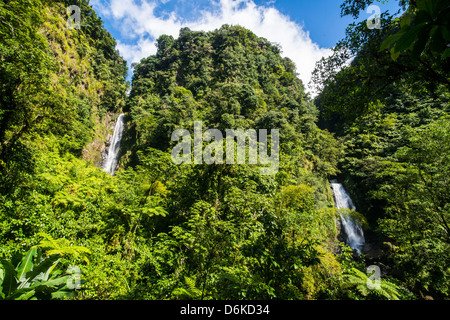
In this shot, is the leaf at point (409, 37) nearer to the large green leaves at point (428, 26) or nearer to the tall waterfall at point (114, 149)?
the large green leaves at point (428, 26)

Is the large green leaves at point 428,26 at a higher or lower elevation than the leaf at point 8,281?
higher

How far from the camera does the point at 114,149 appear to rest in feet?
90.5

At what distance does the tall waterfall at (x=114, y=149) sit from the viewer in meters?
25.5

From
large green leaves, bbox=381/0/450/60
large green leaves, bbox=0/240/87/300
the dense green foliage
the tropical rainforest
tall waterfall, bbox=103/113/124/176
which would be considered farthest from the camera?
tall waterfall, bbox=103/113/124/176

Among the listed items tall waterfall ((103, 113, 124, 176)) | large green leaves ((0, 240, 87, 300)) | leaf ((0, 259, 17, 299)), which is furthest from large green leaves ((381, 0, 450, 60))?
tall waterfall ((103, 113, 124, 176))

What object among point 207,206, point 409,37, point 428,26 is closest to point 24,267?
point 409,37

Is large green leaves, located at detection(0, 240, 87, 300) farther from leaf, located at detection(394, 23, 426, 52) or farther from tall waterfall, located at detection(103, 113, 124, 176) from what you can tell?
tall waterfall, located at detection(103, 113, 124, 176)

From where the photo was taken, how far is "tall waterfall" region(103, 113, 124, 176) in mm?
25469

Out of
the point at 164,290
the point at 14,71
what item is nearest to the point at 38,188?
the point at 14,71

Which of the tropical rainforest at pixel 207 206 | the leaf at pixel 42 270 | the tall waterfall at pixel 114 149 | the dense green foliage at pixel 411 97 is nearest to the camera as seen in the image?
the dense green foliage at pixel 411 97

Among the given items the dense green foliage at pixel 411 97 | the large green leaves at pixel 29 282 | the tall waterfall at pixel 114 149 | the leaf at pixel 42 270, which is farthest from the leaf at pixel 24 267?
the tall waterfall at pixel 114 149
